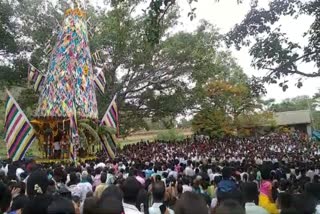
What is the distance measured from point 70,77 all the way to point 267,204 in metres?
13.4

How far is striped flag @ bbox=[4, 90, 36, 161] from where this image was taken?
51.6ft

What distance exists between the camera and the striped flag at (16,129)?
15719 millimetres

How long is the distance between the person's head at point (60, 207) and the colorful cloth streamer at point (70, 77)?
1408cm

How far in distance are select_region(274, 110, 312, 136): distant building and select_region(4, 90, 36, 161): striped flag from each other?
30.4m

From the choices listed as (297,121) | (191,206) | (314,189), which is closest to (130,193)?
(191,206)

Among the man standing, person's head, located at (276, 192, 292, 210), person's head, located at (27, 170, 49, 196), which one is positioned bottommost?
person's head, located at (276, 192, 292, 210)

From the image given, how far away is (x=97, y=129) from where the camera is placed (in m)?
17.5

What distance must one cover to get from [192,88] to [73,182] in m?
21.0

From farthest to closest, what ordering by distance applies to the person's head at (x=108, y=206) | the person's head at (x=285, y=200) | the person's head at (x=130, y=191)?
the person's head at (x=285, y=200) < the person's head at (x=130, y=191) < the person's head at (x=108, y=206)

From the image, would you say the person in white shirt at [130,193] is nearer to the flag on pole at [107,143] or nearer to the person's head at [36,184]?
the person's head at [36,184]

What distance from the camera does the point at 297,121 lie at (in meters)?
43.0

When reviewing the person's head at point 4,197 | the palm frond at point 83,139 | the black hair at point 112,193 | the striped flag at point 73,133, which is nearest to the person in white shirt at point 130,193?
the black hair at point 112,193

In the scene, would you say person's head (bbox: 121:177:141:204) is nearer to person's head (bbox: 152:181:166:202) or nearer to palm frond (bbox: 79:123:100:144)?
person's head (bbox: 152:181:166:202)

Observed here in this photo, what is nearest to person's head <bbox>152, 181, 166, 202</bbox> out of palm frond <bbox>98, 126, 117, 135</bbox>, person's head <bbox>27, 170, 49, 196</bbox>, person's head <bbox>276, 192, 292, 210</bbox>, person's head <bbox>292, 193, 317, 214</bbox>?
person's head <bbox>27, 170, 49, 196</bbox>
